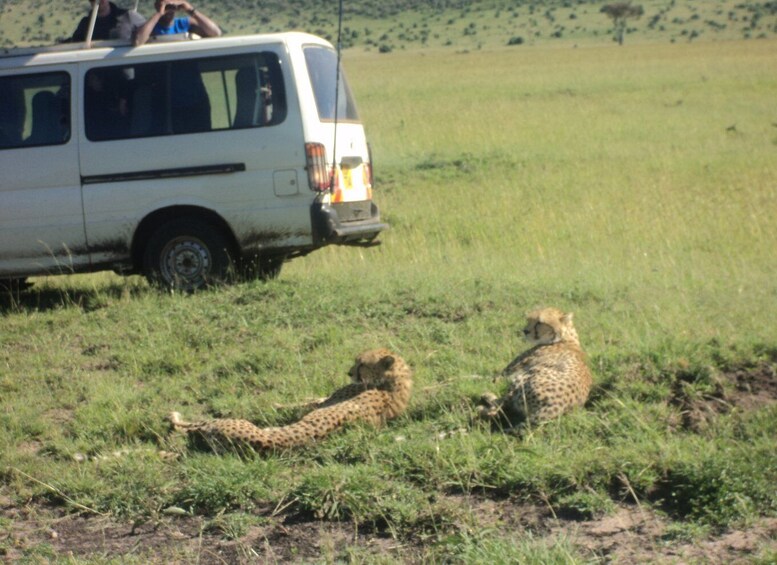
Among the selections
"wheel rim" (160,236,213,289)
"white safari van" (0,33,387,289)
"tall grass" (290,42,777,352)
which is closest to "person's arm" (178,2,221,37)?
"white safari van" (0,33,387,289)

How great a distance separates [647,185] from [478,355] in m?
7.77

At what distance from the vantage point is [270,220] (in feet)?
25.7

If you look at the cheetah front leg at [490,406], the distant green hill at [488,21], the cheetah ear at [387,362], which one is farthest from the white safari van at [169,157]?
the distant green hill at [488,21]

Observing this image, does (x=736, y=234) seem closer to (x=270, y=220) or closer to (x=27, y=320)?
(x=270, y=220)

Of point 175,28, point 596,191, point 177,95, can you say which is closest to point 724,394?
point 177,95

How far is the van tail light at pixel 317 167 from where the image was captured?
7.68 meters

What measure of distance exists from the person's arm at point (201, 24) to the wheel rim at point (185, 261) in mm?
1792

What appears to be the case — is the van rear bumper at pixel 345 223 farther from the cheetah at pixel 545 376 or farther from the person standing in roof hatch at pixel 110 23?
the cheetah at pixel 545 376

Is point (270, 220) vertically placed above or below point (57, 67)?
below

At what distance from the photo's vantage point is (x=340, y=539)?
406 cm

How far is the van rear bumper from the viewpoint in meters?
7.73

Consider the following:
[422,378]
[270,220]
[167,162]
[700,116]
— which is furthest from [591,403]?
[700,116]

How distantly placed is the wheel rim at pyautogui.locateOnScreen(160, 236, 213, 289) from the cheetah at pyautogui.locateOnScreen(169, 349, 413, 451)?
111 inches

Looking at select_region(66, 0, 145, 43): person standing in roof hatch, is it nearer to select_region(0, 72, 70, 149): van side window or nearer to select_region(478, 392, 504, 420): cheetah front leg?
select_region(0, 72, 70, 149): van side window
